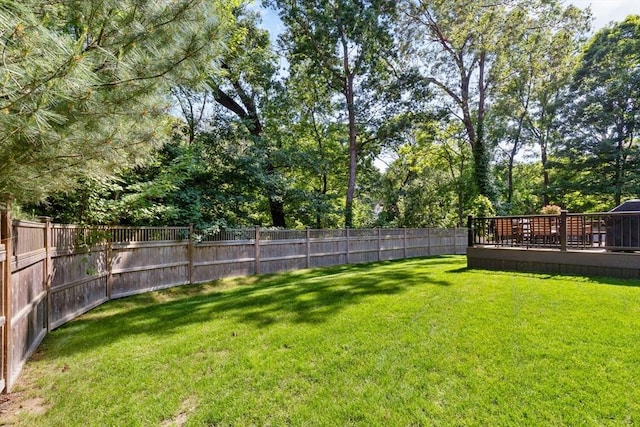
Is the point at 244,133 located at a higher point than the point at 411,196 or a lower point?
higher

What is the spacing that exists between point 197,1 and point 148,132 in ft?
4.57

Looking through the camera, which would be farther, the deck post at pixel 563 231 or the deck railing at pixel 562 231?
the deck post at pixel 563 231

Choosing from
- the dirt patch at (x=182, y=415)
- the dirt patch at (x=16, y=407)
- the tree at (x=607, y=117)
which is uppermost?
the tree at (x=607, y=117)

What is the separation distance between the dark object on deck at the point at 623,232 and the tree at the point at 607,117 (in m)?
13.6

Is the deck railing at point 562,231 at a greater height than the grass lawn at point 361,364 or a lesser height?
greater

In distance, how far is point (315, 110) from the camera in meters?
17.3

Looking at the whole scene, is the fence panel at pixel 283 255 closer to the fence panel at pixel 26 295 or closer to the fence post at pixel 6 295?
the fence panel at pixel 26 295

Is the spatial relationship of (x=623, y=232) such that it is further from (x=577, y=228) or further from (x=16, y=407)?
(x=16, y=407)

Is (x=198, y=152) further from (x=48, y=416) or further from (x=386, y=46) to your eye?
(x=386, y=46)

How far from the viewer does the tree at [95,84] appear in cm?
212

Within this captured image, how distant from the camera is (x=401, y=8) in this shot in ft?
51.2

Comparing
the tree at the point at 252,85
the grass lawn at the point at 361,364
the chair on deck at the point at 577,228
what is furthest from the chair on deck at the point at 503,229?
the tree at the point at 252,85

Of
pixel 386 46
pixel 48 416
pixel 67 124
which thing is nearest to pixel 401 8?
pixel 386 46

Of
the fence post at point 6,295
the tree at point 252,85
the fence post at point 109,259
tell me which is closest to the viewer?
the fence post at point 6,295
